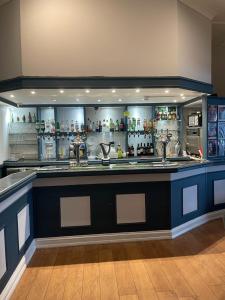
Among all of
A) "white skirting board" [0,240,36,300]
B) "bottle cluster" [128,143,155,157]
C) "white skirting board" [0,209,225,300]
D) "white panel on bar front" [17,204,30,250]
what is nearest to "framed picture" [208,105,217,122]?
"bottle cluster" [128,143,155,157]

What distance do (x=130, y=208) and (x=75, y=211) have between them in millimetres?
783

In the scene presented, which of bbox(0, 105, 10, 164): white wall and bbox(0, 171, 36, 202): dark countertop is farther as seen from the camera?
bbox(0, 105, 10, 164): white wall

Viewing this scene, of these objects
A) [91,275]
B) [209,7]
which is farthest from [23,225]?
→ [209,7]

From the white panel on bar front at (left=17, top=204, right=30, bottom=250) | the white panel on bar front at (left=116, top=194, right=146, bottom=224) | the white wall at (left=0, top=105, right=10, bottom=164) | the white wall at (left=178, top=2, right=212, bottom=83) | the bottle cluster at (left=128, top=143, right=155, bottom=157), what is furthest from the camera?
the bottle cluster at (left=128, top=143, right=155, bottom=157)

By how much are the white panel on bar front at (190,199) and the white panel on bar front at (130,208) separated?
2.45 ft

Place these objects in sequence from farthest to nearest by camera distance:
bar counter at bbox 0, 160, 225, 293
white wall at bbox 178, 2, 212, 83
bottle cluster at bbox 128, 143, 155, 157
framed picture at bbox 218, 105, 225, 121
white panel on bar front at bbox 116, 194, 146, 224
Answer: bottle cluster at bbox 128, 143, 155, 157, framed picture at bbox 218, 105, 225, 121, white wall at bbox 178, 2, 212, 83, white panel on bar front at bbox 116, 194, 146, 224, bar counter at bbox 0, 160, 225, 293

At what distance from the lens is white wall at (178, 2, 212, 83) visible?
4594 mm

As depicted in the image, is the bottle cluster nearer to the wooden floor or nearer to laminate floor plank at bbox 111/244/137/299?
the wooden floor

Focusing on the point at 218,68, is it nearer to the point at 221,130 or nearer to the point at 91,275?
the point at 221,130

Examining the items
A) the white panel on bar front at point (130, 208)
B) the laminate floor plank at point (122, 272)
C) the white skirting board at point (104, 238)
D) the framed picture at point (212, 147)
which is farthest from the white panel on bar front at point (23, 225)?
the framed picture at point (212, 147)

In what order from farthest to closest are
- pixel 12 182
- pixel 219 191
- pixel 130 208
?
pixel 219 191
pixel 130 208
pixel 12 182

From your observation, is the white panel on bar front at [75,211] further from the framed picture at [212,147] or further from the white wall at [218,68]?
the white wall at [218,68]

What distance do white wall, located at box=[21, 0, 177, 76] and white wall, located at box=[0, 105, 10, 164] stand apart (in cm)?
217

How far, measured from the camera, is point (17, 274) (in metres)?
3.19
